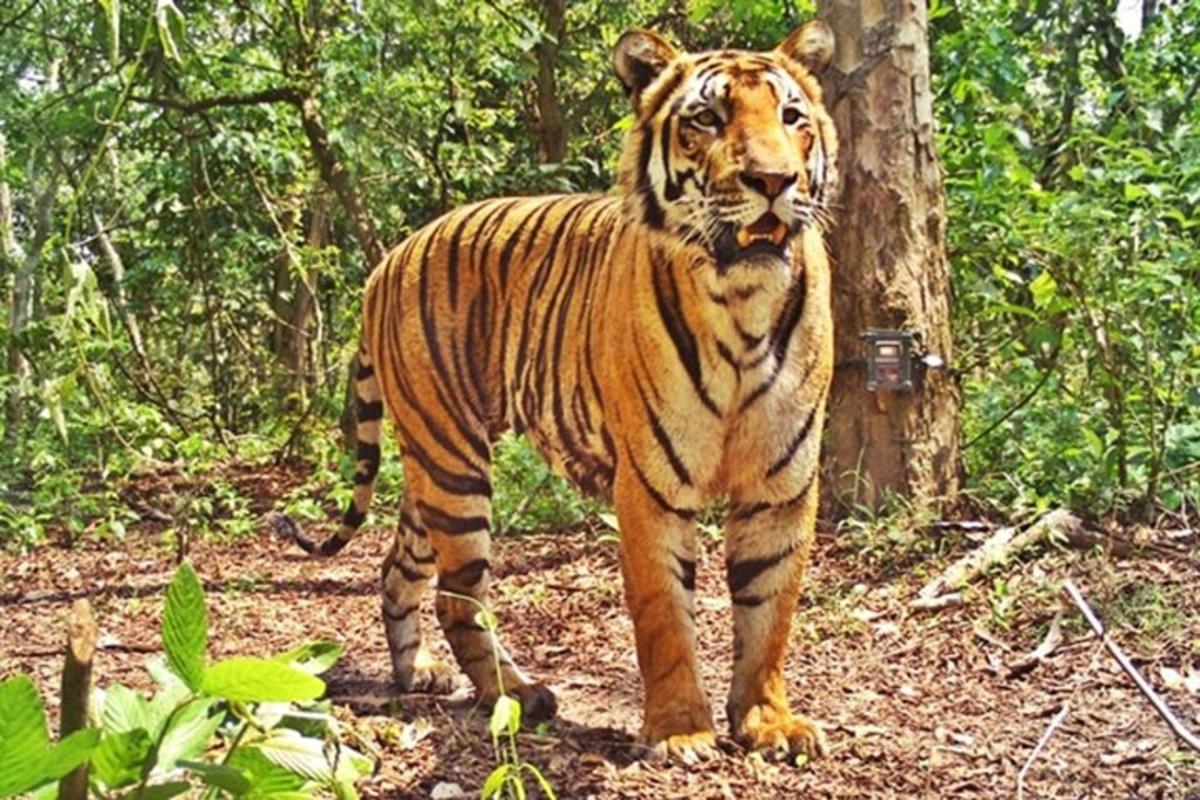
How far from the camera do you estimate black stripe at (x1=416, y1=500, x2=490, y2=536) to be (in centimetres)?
416

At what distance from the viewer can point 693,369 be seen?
350cm

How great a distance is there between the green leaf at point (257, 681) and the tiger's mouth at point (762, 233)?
196 centimetres

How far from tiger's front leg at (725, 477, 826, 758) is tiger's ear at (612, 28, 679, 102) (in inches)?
44.8

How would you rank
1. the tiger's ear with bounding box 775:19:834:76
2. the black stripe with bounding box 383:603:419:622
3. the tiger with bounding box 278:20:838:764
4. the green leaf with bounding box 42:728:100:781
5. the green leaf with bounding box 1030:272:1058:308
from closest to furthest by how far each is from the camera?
the green leaf with bounding box 42:728:100:781 < the tiger with bounding box 278:20:838:764 < the tiger's ear with bounding box 775:19:834:76 < the black stripe with bounding box 383:603:419:622 < the green leaf with bounding box 1030:272:1058:308

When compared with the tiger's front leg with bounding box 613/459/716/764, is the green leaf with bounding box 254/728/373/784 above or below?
above

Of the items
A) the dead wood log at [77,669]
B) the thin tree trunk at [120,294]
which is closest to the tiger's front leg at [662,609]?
the dead wood log at [77,669]

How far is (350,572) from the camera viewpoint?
653 centimetres

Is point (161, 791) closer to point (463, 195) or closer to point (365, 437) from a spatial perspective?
point (365, 437)

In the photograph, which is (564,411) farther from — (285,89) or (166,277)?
(166,277)

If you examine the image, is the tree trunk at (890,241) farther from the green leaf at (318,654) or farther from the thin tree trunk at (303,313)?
the thin tree trunk at (303,313)

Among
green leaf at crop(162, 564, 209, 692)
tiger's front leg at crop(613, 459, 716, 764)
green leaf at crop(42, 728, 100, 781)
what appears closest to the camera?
green leaf at crop(42, 728, 100, 781)

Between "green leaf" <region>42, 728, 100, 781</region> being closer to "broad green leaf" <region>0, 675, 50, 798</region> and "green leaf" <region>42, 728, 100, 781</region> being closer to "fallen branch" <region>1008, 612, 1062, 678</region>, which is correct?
"broad green leaf" <region>0, 675, 50, 798</region>

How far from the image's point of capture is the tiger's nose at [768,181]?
3.12 meters

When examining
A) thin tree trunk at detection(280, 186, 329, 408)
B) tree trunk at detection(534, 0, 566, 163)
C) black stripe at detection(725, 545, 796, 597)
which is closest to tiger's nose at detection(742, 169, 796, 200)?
black stripe at detection(725, 545, 796, 597)
